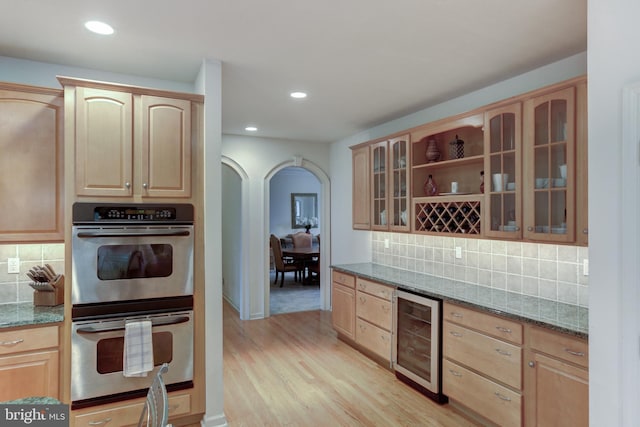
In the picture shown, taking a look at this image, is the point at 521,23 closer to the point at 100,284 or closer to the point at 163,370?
the point at 163,370

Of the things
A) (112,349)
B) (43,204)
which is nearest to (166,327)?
(112,349)

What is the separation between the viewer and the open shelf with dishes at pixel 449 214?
3.16m

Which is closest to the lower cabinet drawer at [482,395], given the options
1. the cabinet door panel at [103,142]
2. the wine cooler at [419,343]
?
the wine cooler at [419,343]

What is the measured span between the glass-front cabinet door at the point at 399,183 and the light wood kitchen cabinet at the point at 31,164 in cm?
297

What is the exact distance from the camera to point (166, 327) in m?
2.59

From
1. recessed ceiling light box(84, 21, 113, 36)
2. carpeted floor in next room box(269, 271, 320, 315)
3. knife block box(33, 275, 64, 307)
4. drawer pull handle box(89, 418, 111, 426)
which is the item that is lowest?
carpeted floor in next room box(269, 271, 320, 315)

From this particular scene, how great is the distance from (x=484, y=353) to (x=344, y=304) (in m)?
1.97

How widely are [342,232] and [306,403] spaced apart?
2.92 metres

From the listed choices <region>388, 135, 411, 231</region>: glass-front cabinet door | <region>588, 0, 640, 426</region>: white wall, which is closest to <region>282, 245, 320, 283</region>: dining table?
<region>388, 135, 411, 231</region>: glass-front cabinet door

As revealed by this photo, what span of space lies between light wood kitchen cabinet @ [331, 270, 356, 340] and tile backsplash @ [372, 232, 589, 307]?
0.64m

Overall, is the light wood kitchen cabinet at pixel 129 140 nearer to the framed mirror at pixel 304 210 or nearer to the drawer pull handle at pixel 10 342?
the drawer pull handle at pixel 10 342

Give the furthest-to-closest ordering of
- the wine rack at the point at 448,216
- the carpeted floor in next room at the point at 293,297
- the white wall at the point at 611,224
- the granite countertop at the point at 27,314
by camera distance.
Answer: the carpeted floor in next room at the point at 293,297 → the wine rack at the point at 448,216 → the granite countertop at the point at 27,314 → the white wall at the point at 611,224

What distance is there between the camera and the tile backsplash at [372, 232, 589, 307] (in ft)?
8.85

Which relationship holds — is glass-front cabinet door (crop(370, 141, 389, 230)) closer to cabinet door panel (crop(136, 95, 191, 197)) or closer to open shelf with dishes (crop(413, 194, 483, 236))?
open shelf with dishes (crop(413, 194, 483, 236))
